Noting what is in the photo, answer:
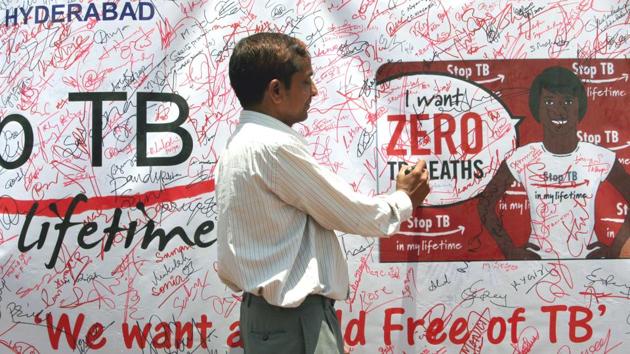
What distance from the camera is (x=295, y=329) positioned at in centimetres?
206

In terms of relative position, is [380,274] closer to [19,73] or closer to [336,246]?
[336,246]

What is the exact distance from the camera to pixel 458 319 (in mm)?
2830

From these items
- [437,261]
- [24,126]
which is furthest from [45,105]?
[437,261]

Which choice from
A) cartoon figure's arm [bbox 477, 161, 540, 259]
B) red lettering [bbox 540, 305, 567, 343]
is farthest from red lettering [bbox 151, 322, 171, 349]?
red lettering [bbox 540, 305, 567, 343]

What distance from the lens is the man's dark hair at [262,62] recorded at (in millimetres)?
2105

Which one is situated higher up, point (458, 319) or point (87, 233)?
point (87, 233)

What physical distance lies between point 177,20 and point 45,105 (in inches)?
25.2

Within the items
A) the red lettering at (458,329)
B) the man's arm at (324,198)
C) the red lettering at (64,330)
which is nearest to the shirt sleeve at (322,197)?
the man's arm at (324,198)

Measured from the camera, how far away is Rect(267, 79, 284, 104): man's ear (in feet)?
6.94

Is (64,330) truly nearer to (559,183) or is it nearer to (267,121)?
(267,121)

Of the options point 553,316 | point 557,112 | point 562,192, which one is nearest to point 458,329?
point 553,316

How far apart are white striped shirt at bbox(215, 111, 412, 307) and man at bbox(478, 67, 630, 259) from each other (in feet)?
2.94

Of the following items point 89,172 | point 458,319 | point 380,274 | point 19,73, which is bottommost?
point 458,319

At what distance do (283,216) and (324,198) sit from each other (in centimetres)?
13
